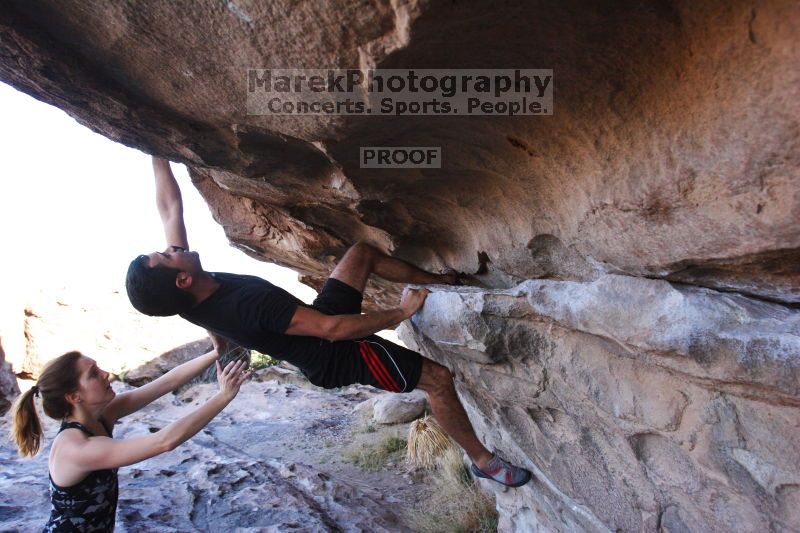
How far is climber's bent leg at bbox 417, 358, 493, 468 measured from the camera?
2908 millimetres

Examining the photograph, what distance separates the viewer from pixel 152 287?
241cm

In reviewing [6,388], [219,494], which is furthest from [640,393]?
[6,388]

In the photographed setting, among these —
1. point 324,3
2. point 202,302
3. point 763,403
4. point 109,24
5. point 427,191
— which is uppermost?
point 109,24

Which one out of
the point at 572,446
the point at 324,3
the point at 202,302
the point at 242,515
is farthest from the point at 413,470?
the point at 324,3

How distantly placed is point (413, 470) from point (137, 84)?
4.71 meters

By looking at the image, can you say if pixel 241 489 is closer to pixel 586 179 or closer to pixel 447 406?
pixel 447 406

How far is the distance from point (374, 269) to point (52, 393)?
1.90 m

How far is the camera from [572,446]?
2.46m

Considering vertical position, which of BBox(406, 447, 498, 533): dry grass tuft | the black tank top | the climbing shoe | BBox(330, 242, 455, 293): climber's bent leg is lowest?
BBox(406, 447, 498, 533): dry grass tuft

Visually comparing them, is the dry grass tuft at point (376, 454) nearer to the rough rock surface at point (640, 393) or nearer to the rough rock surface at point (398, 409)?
the rough rock surface at point (398, 409)

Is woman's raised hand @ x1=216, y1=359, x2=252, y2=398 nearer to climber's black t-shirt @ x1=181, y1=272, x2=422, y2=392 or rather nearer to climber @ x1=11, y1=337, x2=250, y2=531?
climber @ x1=11, y1=337, x2=250, y2=531

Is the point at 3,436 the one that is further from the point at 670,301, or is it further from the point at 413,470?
the point at 670,301

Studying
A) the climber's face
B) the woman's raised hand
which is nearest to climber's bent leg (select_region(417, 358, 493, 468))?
the woman's raised hand

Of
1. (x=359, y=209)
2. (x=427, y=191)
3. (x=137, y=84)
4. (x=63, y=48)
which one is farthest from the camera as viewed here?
(x=359, y=209)
